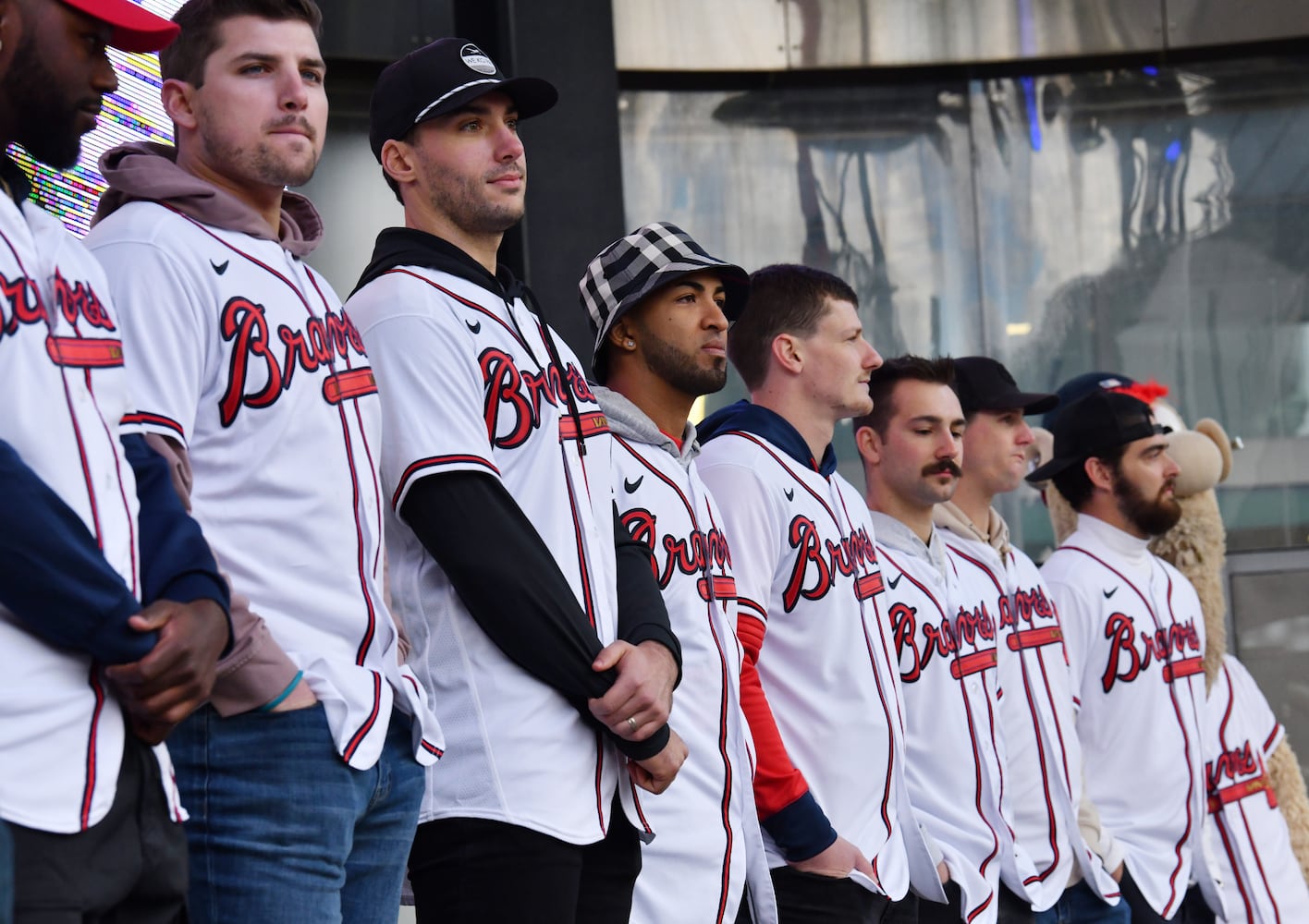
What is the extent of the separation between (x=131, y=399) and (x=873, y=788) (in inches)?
76.1

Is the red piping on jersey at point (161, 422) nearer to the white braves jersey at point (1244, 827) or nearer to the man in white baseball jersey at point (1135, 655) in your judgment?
the man in white baseball jersey at point (1135, 655)

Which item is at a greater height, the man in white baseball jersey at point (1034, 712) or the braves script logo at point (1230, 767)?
the man in white baseball jersey at point (1034, 712)

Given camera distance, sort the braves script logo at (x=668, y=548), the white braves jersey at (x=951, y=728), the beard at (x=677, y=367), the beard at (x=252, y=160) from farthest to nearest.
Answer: the white braves jersey at (x=951, y=728), the beard at (x=677, y=367), the braves script logo at (x=668, y=548), the beard at (x=252, y=160)

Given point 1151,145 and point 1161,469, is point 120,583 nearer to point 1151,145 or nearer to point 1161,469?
point 1161,469

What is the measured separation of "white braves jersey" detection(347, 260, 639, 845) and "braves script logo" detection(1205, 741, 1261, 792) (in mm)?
2863

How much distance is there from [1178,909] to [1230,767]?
57cm

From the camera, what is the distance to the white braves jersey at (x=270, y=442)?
2.05 metres

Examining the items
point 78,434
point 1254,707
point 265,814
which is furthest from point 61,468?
point 1254,707

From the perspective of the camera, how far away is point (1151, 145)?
726 centimetres

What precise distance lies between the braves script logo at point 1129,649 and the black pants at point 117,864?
3.30m

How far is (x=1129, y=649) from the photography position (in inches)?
182

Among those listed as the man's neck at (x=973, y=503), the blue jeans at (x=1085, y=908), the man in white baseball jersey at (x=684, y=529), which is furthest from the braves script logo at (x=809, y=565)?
the blue jeans at (x=1085, y=908)

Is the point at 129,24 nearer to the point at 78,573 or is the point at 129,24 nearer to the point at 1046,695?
the point at 78,573

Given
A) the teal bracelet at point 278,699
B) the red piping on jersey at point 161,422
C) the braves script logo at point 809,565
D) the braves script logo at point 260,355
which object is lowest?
the braves script logo at point 809,565
